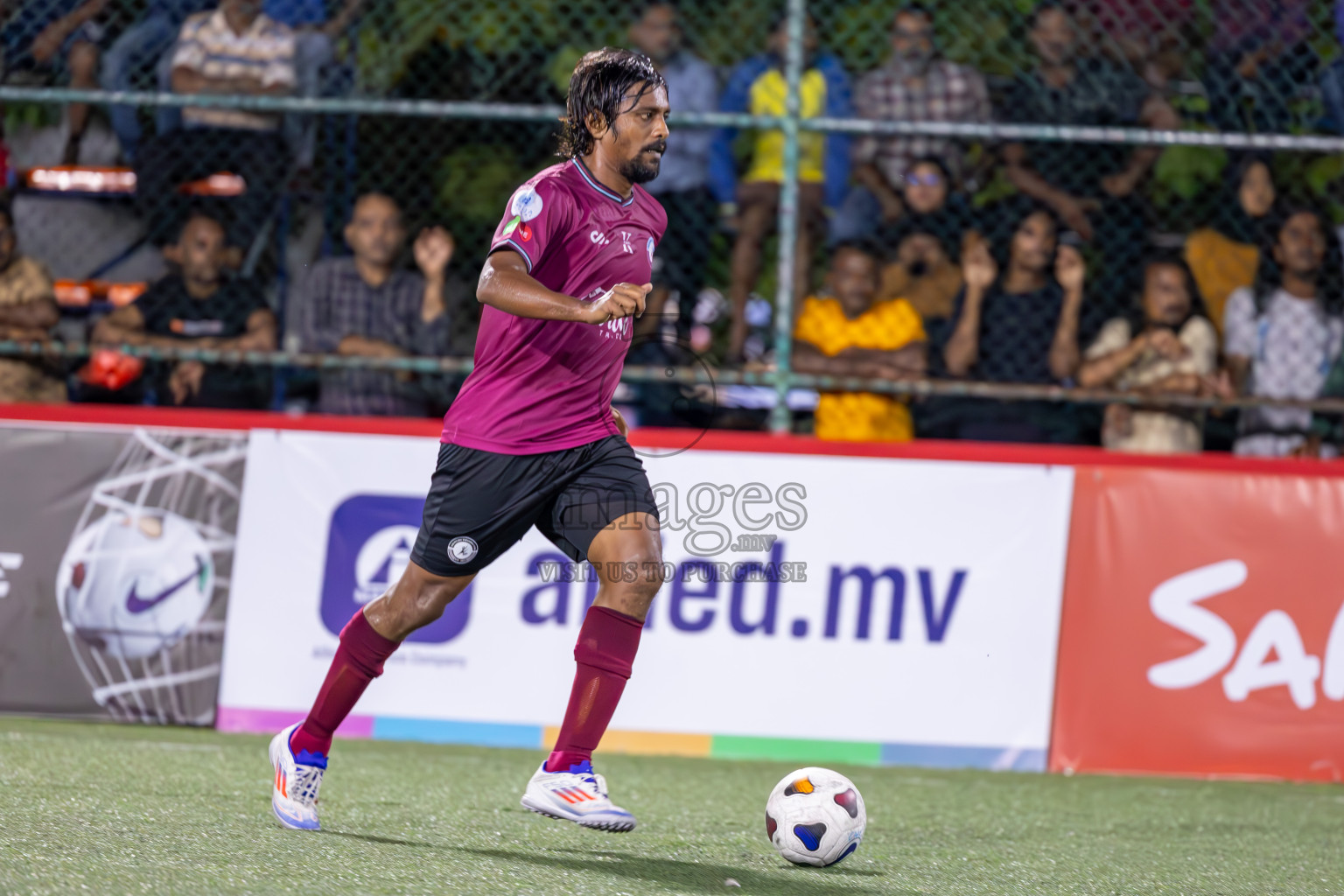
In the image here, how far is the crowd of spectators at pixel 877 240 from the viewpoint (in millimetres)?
6645

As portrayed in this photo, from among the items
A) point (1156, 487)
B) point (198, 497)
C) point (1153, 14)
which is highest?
point (1153, 14)

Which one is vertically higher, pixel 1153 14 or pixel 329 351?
pixel 1153 14

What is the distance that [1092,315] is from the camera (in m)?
6.88

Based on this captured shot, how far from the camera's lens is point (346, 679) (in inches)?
149

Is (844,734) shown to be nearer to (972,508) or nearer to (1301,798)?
(972,508)

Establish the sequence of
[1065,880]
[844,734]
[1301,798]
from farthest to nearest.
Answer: [844,734], [1301,798], [1065,880]

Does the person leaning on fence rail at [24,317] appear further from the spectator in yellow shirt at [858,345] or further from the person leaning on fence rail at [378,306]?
the spectator in yellow shirt at [858,345]

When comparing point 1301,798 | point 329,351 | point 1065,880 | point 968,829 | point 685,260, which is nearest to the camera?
point 1065,880

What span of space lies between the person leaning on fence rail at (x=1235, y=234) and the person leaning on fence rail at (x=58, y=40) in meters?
5.10

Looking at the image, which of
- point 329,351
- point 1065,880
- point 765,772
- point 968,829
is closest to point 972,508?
point 765,772

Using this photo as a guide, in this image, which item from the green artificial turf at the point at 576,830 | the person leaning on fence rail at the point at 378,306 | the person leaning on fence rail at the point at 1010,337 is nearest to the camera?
the green artificial turf at the point at 576,830

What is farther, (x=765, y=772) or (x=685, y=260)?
(x=685, y=260)

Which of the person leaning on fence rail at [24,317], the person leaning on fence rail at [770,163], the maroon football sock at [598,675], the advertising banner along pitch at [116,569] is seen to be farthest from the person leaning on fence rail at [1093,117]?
the person leaning on fence rail at [24,317]

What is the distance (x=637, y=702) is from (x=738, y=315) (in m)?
1.97
